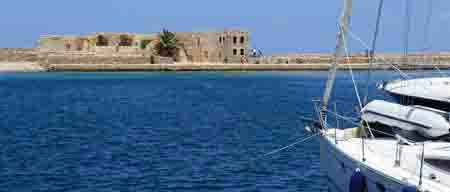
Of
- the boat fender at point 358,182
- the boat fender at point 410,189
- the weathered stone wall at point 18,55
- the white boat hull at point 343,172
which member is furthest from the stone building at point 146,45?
the boat fender at point 410,189

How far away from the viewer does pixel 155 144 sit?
83.6 feet

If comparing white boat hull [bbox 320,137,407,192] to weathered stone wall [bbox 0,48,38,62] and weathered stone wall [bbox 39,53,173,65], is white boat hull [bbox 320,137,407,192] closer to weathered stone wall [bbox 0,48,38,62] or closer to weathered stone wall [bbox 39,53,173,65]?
weathered stone wall [bbox 39,53,173,65]

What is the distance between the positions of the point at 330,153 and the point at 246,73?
7646cm

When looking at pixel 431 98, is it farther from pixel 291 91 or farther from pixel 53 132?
pixel 291 91

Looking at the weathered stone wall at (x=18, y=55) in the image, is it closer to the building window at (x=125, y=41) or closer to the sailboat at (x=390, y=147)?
the building window at (x=125, y=41)

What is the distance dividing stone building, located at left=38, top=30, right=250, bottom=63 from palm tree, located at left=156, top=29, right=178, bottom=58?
2.74 ft

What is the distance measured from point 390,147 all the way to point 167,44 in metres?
78.6

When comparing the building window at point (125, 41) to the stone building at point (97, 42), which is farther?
the building window at point (125, 41)

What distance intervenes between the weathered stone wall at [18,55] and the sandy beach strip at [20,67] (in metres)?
0.94

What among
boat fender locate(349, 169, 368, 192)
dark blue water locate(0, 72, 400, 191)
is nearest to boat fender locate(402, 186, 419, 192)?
boat fender locate(349, 169, 368, 192)

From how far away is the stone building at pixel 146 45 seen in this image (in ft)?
298

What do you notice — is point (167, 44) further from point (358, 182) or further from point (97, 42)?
point (358, 182)

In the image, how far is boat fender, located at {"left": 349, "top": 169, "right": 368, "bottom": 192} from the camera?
11977 mm

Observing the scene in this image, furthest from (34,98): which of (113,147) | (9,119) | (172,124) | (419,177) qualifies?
(419,177)
